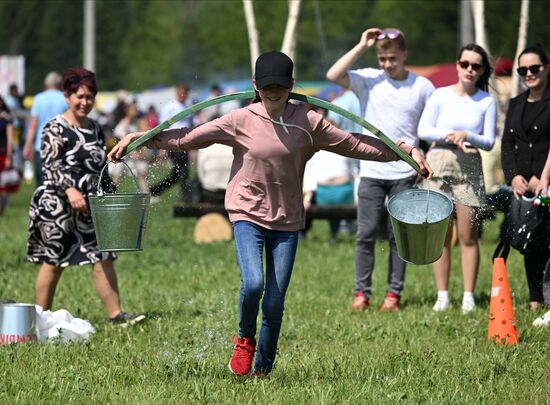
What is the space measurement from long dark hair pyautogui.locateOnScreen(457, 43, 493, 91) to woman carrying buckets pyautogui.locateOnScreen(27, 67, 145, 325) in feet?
9.39

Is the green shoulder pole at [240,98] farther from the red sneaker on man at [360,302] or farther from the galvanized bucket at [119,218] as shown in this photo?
the red sneaker on man at [360,302]

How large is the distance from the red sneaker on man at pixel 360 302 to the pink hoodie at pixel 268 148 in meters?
3.19

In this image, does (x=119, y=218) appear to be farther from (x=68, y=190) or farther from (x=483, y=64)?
(x=483, y=64)

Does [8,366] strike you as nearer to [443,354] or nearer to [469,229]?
[443,354]

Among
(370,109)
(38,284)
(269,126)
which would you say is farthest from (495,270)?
(38,284)

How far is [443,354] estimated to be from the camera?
7543 mm

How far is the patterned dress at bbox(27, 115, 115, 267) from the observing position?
8.38 metres

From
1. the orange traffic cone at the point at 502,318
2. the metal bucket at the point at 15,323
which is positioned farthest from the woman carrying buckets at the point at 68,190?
the orange traffic cone at the point at 502,318

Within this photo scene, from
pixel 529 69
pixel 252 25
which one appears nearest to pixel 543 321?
pixel 529 69

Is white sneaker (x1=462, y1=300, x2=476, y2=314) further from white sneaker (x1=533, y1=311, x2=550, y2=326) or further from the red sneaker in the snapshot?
the red sneaker

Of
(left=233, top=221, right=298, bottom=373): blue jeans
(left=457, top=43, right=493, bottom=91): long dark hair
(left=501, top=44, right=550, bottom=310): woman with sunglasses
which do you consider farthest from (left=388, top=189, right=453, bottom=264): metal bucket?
(left=457, top=43, right=493, bottom=91): long dark hair

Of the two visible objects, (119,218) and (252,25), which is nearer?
(119,218)

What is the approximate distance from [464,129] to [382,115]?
639 mm

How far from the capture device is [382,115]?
30.5ft
